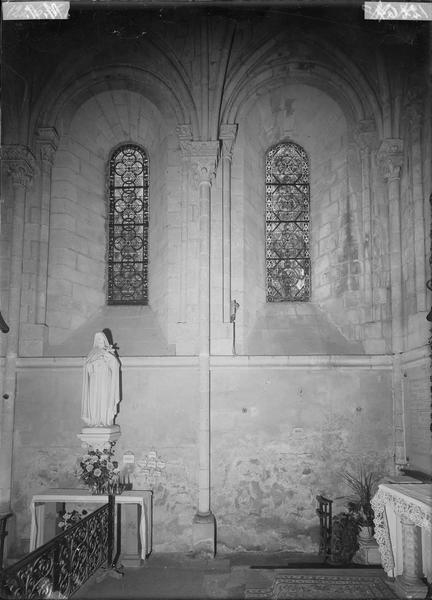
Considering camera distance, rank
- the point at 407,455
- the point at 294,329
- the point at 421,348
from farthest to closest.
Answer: the point at 294,329
the point at 407,455
the point at 421,348

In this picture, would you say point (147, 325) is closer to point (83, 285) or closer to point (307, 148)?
point (83, 285)

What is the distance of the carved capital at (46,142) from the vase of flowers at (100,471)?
5.05 m

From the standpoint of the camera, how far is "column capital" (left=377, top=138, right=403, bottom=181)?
993cm

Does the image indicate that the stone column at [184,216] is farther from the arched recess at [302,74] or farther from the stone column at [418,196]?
the stone column at [418,196]

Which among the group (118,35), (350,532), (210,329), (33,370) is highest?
(118,35)

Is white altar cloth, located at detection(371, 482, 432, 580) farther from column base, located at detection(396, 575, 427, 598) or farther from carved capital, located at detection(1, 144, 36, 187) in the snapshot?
carved capital, located at detection(1, 144, 36, 187)

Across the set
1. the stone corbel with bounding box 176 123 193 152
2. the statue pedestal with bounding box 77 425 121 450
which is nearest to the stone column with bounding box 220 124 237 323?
the stone corbel with bounding box 176 123 193 152

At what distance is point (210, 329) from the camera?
390 inches

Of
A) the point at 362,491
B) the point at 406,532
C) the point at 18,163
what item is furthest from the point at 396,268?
the point at 18,163

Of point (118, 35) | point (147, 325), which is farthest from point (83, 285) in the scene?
point (118, 35)

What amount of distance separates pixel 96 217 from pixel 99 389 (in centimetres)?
346

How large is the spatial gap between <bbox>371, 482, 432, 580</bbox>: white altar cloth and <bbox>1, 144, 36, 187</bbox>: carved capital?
24.5 ft

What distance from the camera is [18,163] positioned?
10.2 metres

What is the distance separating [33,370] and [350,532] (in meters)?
5.49
